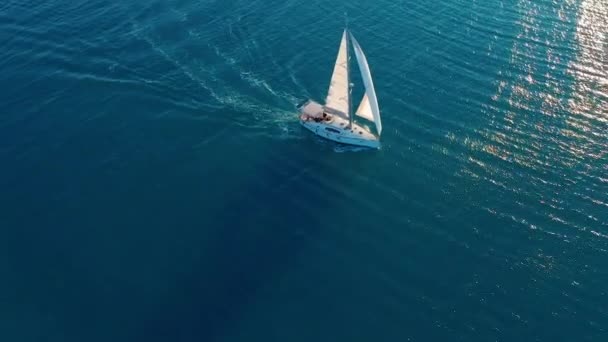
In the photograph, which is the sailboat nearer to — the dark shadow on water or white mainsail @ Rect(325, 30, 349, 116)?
white mainsail @ Rect(325, 30, 349, 116)

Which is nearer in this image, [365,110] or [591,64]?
[365,110]

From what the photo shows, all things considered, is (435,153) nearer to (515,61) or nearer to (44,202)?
(515,61)

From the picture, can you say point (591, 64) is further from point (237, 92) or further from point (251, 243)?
point (251, 243)

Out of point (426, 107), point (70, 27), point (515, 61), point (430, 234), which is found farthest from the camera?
point (70, 27)

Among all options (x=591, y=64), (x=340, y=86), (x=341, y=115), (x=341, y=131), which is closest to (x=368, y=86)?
(x=340, y=86)

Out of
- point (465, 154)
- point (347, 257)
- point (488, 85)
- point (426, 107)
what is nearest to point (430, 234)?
point (347, 257)

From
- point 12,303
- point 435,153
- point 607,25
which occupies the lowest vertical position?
point 12,303

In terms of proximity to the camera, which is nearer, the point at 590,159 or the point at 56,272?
the point at 56,272
